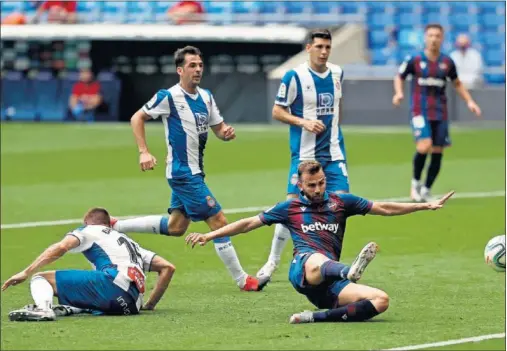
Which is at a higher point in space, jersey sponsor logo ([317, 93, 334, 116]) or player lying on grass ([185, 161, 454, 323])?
jersey sponsor logo ([317, 93, 334, 116])

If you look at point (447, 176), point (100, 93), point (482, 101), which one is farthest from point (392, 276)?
point (100, 93)

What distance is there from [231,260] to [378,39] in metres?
20.7

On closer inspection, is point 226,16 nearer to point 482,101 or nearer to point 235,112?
point 235,112

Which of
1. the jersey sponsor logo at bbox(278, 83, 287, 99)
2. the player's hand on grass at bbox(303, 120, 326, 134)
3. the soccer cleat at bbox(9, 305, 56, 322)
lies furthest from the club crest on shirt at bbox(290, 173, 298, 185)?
the soccer cleat at bbox(9, 305, 56, 322)

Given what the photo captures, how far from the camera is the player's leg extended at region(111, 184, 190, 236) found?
12.8 metres

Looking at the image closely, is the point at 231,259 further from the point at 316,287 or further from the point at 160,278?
the point at 316,287

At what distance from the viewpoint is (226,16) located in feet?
106

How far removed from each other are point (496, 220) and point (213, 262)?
13.8 ft

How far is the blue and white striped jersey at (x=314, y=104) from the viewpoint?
43.9ft

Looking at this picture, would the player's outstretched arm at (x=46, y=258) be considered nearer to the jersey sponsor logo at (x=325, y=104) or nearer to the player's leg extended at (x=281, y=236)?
the player's leg extended at (x=281, y=236)

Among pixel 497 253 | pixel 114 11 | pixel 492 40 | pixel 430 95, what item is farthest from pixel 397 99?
pixel 114 11

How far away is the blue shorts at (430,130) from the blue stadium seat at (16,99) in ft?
52.5

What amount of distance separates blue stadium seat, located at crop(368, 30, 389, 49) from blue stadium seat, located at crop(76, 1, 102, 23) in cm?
627

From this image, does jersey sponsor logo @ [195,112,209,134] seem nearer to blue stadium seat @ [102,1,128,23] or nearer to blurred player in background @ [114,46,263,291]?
blurred player in background @ [114,46,263,291]
